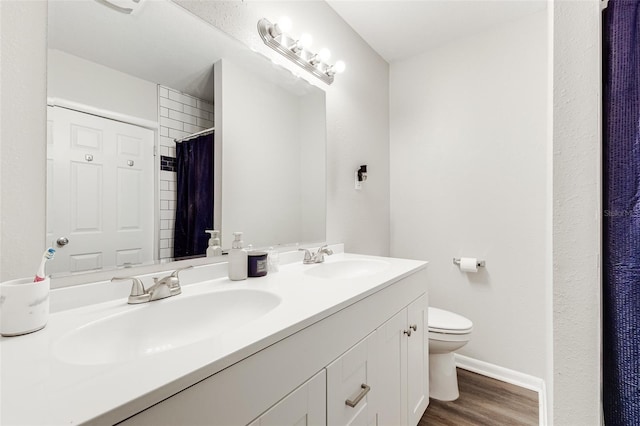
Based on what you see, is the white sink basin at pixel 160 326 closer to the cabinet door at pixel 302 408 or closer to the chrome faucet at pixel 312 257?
the cabinet door at pixel 302 408

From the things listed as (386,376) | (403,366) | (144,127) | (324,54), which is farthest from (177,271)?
(324,54)

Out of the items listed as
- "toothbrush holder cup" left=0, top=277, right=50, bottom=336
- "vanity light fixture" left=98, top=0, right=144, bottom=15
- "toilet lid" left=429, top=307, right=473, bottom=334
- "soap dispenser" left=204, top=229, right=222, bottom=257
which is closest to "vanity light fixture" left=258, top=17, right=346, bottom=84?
"vanity light fixture" left=98, top=0, right=144, bottom=15

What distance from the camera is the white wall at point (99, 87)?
0.81m

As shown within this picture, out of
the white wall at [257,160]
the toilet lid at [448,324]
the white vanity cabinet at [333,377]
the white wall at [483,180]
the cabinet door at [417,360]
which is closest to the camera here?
the white vanity cabinet at [333,377]

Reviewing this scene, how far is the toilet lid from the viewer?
5.43ft

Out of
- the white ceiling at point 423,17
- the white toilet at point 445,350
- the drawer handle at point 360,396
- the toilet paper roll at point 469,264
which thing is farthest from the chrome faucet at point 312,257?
the white ceiling at point 423,17

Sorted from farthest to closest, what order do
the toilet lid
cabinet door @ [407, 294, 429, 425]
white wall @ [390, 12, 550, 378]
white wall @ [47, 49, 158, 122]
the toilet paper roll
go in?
1. the toilet paper roll
2. white wall @ [390, 12, 550, 378]
3. the toilet lid
4. cabinet door @ [407, 294, 429, 425]
5. white wall @ [47, 49, 158, 122]

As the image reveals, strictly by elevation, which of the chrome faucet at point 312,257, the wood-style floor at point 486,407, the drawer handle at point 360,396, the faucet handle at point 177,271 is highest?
the faucet handle at point 177,271

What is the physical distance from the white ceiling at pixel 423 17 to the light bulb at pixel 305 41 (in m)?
0.44

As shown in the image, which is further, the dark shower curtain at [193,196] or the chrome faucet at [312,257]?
the chrome faucet at [312,257]

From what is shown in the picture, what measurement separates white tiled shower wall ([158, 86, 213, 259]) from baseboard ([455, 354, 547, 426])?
2.13 meters

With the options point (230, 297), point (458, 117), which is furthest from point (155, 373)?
point (458, 117)

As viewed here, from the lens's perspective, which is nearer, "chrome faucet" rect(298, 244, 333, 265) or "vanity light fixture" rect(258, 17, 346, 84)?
"vanity light fixture" rect(258, 17, 346, 84)

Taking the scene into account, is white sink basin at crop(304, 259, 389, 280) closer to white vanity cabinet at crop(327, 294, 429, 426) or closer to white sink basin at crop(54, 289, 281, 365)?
white vanity cabinet at crop(327, 294, 429, 426)
